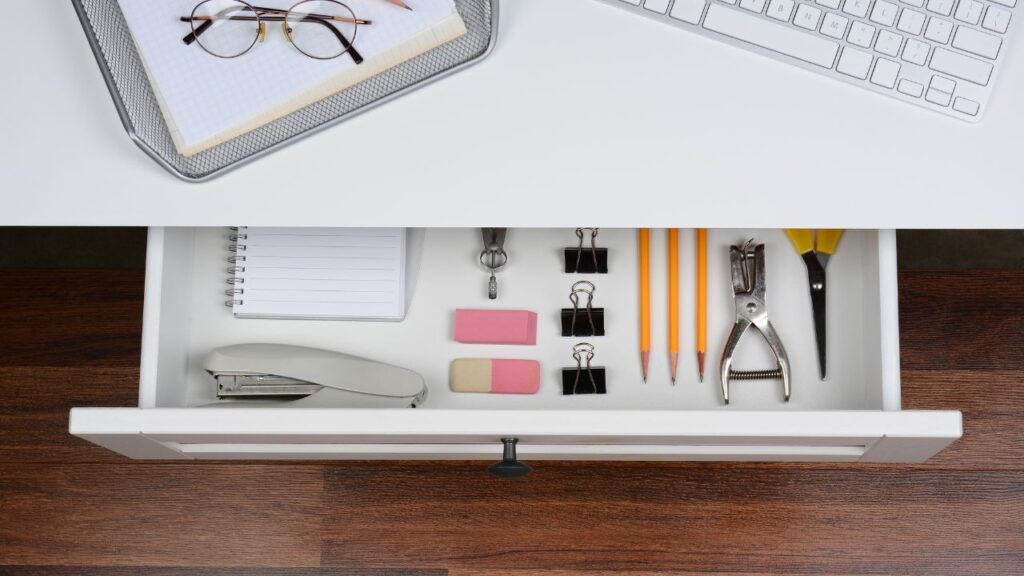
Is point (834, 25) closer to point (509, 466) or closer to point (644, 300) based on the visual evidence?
point (644, 300)

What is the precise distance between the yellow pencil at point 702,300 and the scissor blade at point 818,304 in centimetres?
9

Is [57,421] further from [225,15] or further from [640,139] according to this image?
[640,139]

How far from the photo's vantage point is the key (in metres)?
0.58

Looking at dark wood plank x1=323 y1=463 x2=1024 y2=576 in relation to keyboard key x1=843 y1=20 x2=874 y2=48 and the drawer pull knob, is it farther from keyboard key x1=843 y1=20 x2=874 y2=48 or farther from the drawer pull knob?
keyboard key x1=843 y1=20 x2=874 y2=48

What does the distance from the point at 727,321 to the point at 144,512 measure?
2.32 ft

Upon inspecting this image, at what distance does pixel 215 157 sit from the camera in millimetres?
582

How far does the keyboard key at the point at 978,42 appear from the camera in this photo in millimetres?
572

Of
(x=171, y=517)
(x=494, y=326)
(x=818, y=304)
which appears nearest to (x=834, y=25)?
(x=818, y=304)

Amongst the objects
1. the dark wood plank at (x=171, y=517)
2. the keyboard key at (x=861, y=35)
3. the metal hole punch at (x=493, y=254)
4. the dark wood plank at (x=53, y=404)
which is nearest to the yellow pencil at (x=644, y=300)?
the metal hole punch at (x=493, y=254)

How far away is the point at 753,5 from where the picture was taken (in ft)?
1.92

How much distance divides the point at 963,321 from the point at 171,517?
3.10 feet

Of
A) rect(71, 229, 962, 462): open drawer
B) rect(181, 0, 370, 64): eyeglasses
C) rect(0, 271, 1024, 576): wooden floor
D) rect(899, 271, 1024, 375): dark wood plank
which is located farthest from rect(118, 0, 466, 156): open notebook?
rect(899, 271, 1024, 375): dark wood plank

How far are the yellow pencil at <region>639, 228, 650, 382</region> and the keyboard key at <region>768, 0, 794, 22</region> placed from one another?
0.21 metres

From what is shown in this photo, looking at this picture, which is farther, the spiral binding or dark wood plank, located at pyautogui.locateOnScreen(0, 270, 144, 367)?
dark wood plank, located at pyautogui.locateOnScreen(0, 270, 144, 367)
